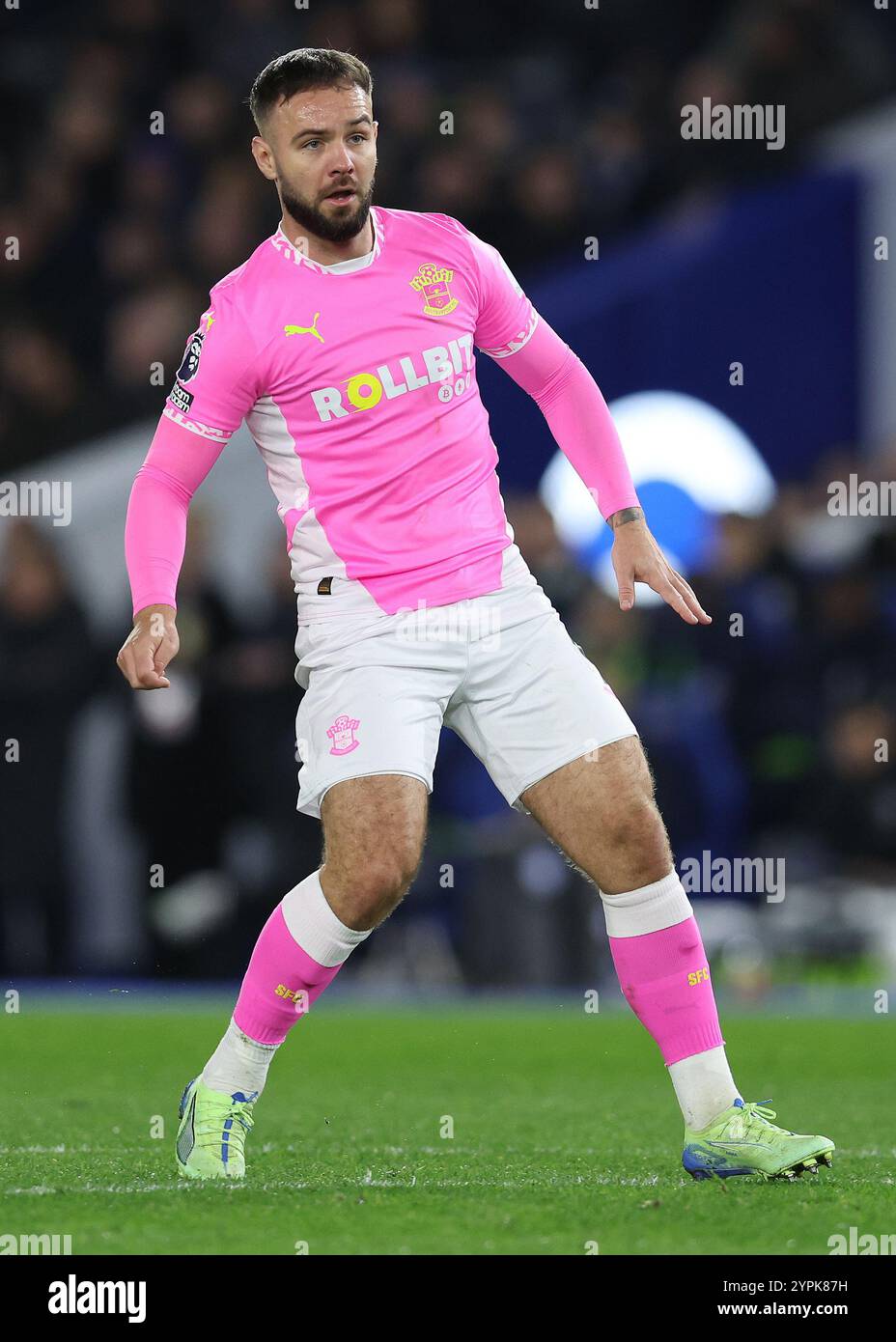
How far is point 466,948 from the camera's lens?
1007 cm

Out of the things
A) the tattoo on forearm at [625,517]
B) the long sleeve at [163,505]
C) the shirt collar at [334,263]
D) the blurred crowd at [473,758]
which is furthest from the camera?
the blurred crowd at [473,758]

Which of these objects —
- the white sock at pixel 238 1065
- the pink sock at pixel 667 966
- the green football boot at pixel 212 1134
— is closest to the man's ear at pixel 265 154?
the pink sock at pixel 667 966

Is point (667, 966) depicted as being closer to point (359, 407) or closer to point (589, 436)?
point (589, 436)

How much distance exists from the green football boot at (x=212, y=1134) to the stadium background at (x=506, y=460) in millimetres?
5305

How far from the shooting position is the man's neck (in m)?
4.55

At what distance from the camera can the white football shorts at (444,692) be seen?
436cm

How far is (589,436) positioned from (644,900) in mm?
1067

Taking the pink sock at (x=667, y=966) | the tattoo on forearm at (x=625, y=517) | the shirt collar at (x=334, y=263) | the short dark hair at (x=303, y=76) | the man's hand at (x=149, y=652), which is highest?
the short dark hair at (x=303, y=76)

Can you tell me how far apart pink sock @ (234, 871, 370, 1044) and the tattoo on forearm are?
1027mm

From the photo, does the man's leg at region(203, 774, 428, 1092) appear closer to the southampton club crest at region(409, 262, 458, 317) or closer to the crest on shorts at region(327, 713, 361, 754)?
the crest on shorts at region(327, 713, 361, 754)

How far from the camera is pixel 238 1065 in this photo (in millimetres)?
4469

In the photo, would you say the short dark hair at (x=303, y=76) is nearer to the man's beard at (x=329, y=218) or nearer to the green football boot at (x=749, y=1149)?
the man's beard at (x=329, y=218)

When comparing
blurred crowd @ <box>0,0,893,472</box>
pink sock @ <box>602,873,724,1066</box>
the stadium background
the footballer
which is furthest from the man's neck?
blurred crowd @ <box>0,0,893,472</box>
